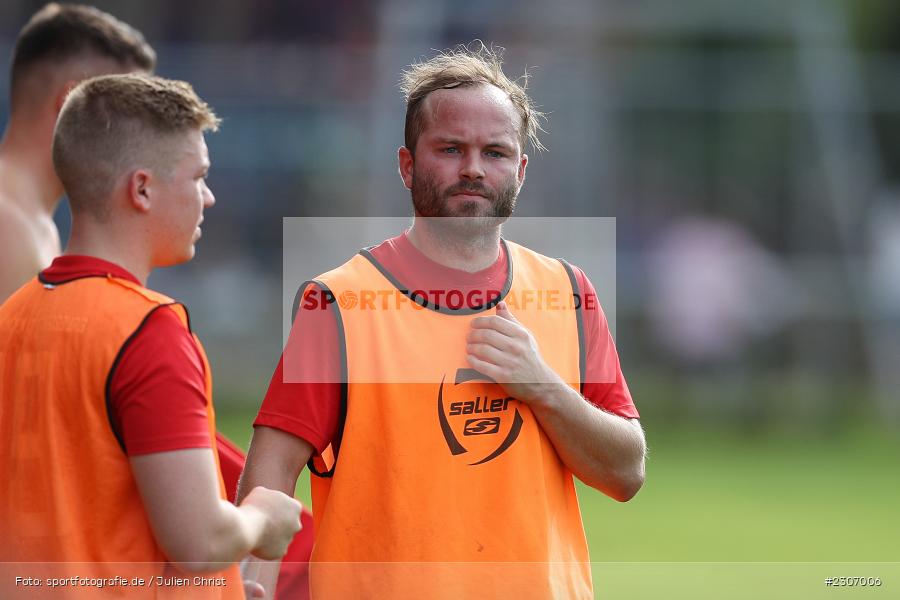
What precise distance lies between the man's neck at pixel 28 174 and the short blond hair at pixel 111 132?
159 cm

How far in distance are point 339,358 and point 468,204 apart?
21.2 inches

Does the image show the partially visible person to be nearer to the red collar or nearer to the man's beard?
the red collar

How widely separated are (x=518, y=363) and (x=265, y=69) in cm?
1377

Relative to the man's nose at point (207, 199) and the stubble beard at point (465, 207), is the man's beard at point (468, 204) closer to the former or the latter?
the stubble beard at point (465, 207)

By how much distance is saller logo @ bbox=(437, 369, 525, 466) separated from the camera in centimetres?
300

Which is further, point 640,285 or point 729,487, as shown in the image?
point 640,285

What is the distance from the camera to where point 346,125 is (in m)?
16.2

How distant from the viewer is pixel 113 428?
261 cm

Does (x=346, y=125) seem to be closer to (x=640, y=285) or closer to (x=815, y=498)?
(x=640, y=285)

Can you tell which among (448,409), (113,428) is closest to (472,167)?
(448,409)

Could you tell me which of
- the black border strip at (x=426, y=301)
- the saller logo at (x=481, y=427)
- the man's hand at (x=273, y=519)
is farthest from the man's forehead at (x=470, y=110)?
the man's hand at (x=273, y=519)

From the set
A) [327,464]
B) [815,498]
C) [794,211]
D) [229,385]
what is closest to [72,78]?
[327,464]

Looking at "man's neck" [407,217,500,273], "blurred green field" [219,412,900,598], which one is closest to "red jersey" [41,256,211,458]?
"man's neck" [407,217,500,273]

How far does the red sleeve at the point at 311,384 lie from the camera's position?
295 centimetres
